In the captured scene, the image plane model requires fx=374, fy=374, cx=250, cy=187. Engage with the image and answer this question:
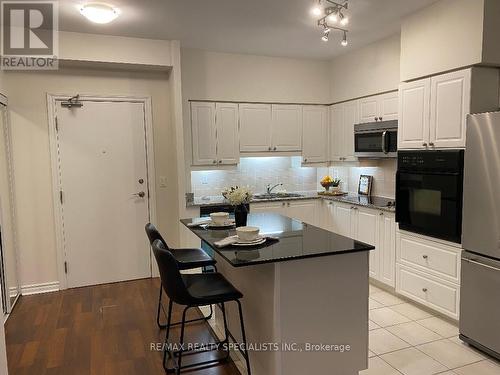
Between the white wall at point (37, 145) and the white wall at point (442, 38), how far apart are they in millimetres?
2884

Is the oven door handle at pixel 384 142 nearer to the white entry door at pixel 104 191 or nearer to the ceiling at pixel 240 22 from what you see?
the ceiling at pixel 240 22

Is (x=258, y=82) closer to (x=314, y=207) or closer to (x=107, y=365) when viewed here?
(x=314, y=207)

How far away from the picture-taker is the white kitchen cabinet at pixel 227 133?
4.70m

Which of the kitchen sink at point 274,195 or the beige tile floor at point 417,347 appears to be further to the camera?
the kitchen sink at point 274,195

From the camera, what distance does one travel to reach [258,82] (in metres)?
4.85

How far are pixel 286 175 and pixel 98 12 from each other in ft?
10.6

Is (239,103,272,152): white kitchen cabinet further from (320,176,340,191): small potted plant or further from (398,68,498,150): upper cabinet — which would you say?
(398,68,498,150): upper cabinet

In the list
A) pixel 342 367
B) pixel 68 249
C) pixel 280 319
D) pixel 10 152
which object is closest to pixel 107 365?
pixel 280 319

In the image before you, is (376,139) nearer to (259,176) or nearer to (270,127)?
(270,127)

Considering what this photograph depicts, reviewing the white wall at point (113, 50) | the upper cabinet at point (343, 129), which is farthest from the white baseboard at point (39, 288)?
the upper cabinet at point (343, 129)

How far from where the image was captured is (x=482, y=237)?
272cm

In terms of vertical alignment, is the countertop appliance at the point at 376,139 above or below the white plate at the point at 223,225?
above

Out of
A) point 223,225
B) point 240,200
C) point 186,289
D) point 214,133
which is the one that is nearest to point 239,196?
point 240,200

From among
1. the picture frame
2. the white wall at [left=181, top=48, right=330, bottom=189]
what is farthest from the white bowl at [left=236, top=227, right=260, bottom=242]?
the picture frame
